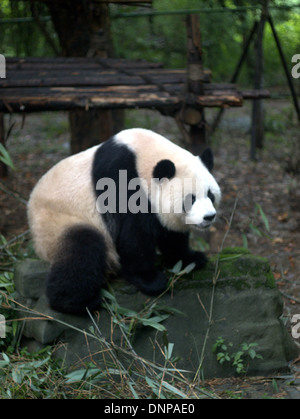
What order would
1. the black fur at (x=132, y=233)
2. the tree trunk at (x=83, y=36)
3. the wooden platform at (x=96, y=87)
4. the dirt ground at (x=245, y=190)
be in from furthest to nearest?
1. the tree trunk at (x=83, y=36)
2. the wooden platform at (x=96, y=87)
3. the dirt ground at (x=245, y=190)
4. the black fur at (x=132, y=233)

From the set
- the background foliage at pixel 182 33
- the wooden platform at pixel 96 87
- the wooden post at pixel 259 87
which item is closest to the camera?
the wooden platform at pixel 96 87

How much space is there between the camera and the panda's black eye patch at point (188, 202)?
3.02 m

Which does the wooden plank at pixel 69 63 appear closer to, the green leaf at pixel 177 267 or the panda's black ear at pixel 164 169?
the panda's black ear at pixel 164 169

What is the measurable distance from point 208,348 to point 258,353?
31 centimetres

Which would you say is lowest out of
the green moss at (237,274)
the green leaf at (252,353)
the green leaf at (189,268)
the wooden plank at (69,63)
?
the green leaf at (252,353)

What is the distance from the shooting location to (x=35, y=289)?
3426mm

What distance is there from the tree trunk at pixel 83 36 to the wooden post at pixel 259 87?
75.8 inches

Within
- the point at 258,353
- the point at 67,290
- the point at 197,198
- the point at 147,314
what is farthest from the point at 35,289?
Answer: the point at 258,353

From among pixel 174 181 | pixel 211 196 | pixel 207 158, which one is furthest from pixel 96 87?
pixel 211 196

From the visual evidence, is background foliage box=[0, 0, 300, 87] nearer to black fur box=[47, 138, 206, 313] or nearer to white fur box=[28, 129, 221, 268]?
white fur box=[28, 129, 221, 268]

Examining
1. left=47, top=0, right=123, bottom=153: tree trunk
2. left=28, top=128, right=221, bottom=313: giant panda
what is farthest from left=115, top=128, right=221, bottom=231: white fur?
left=47, top=0, right=123, bottom=153: tree trunk

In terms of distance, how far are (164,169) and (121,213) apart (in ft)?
1.34

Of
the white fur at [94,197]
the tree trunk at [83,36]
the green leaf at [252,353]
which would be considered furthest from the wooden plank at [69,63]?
the green leaf at [252,353]
